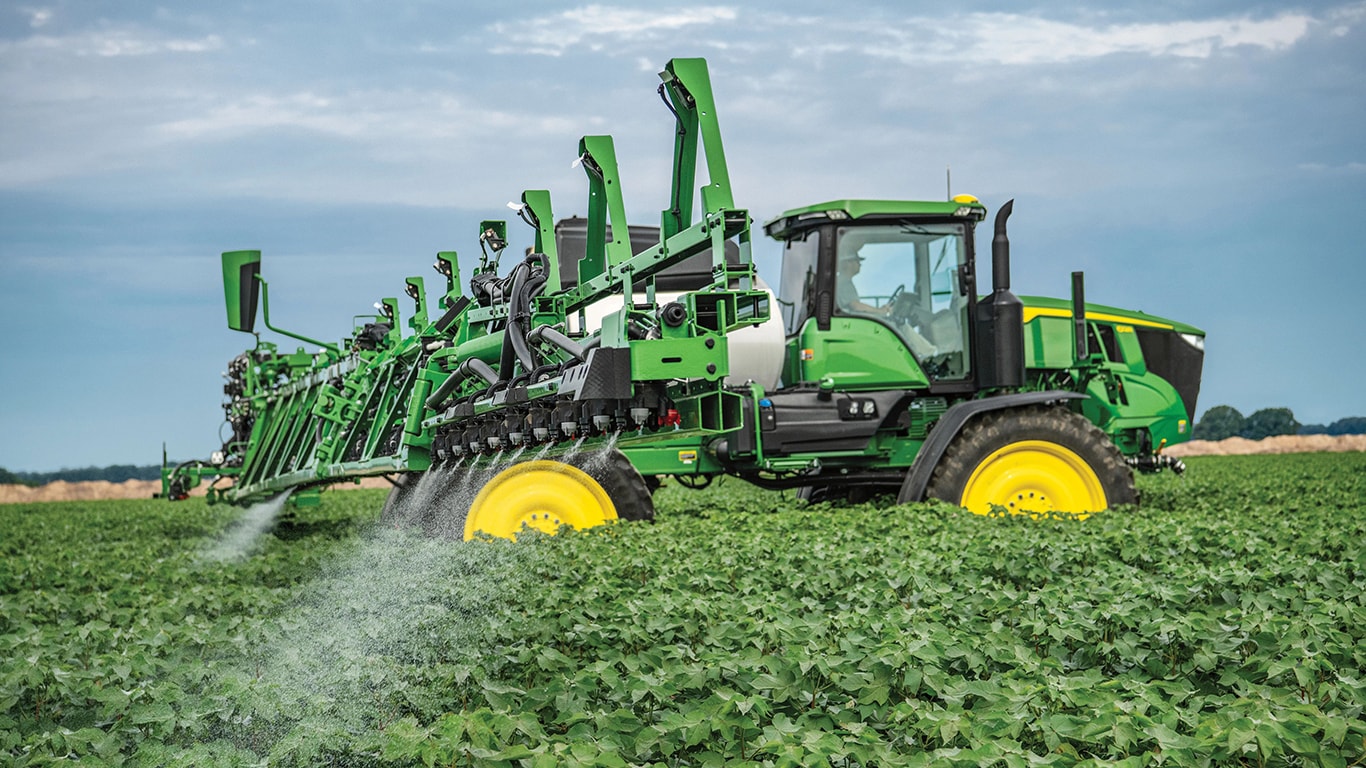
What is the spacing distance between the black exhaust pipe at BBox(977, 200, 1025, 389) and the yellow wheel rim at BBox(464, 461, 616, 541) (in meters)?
3.71

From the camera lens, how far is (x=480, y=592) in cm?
675

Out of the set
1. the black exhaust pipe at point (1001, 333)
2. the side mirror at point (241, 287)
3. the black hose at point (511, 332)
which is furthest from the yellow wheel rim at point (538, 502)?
the side mirror at point (241, 287)

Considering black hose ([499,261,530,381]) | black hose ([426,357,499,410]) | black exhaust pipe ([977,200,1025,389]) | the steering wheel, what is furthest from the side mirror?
black exhaust pipe ([977,200,1025,389])

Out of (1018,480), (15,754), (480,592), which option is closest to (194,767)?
(15,754)

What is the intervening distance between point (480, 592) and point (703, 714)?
298 centimetres

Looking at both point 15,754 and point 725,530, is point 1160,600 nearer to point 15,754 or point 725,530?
point 725,530

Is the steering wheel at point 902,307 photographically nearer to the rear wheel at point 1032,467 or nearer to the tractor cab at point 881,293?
the tractor cab at point 881,293

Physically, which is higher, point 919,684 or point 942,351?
point 942,351

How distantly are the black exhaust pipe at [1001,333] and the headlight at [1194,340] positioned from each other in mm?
3152

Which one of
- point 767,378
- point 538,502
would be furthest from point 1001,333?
point 538,502

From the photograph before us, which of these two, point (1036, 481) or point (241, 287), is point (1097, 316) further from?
point (241, 287)

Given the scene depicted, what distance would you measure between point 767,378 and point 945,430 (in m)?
1.60

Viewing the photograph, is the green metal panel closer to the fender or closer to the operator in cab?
the operator in cab

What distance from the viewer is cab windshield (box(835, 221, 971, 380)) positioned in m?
11.0
